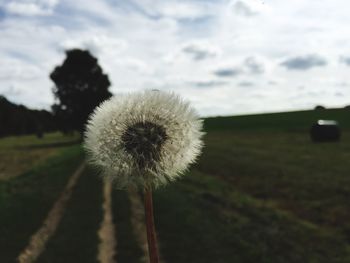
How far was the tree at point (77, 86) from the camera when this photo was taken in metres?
94.2

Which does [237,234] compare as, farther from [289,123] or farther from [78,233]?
[289,123]

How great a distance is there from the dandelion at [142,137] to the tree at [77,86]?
9057 centimetres

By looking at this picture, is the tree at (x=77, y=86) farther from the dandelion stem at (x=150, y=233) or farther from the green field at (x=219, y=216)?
the dandelion stem at (x=150, y=233)

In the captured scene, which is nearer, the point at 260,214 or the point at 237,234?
the point at 237,234

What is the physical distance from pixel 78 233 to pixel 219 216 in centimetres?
492

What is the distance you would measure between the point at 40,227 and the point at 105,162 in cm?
1664

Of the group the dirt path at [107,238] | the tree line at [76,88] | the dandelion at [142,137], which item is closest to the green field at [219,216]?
the dirt path at [107,238]

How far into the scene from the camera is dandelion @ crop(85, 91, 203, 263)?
10.1 feet

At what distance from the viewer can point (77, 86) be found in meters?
95.8

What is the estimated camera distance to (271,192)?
952 inches

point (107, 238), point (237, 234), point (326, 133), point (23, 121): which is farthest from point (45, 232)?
point (23, 121)

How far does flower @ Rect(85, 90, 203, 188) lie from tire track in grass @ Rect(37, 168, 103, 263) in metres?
7.58

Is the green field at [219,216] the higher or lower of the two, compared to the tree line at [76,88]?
lower

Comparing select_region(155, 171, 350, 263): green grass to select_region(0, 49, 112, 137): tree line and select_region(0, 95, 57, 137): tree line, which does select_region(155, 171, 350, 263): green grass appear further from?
select_region(0, 95, 57, 137): tree line
